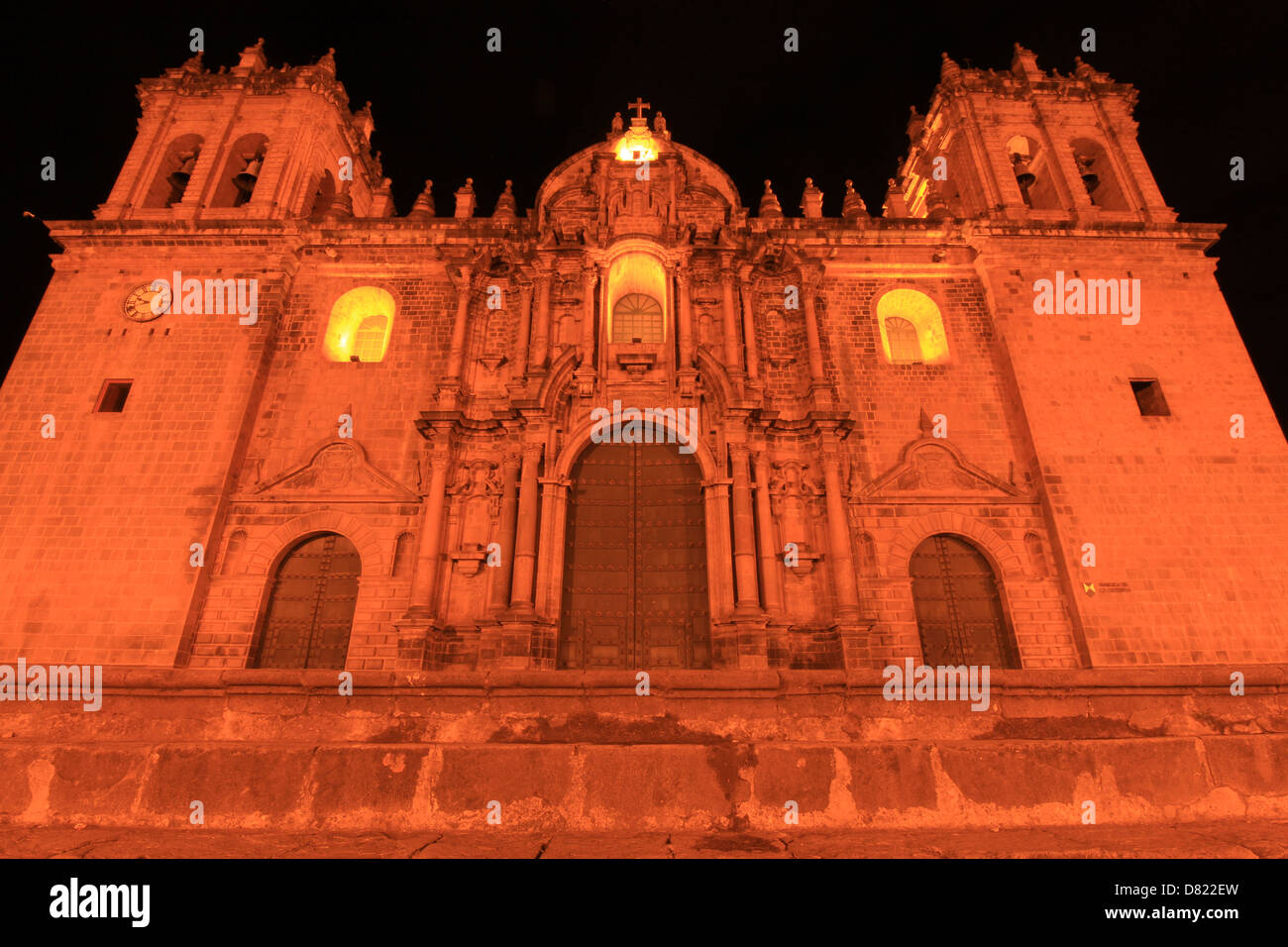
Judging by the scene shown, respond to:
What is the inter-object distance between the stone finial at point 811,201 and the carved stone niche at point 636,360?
6373 mm

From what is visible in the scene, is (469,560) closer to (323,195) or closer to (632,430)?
(632,430)

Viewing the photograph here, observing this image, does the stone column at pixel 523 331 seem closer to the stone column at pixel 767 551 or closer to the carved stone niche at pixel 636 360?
the carved stone niche at pixel 636 360

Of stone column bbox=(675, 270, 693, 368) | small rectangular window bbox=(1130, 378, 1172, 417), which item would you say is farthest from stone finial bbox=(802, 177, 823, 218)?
small rectangular window bbox=(1130, 378, 1172, 417)

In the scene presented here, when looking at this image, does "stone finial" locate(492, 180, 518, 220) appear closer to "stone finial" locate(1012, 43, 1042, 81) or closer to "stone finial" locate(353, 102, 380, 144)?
"stone finial" locate(353, 102, 380, 144)

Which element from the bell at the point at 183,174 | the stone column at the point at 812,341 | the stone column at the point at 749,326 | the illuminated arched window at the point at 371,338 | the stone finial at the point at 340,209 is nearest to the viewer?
the stone column at the point at 812,341

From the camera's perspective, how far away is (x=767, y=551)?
1408 centimetres

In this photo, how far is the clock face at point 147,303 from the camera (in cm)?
1645

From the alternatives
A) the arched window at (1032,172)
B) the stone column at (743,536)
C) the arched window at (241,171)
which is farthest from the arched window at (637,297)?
the arched window at (1032,172)

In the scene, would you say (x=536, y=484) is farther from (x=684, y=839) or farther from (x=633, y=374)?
(x=684, y=839)

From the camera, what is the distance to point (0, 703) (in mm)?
5852

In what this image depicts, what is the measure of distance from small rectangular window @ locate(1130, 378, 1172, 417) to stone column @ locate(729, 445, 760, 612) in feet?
29.4

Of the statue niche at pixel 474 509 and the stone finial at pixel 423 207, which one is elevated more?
the stone finial at pixel 423 207

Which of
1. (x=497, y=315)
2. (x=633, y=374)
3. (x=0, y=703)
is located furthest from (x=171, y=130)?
(x=0, y=703)
